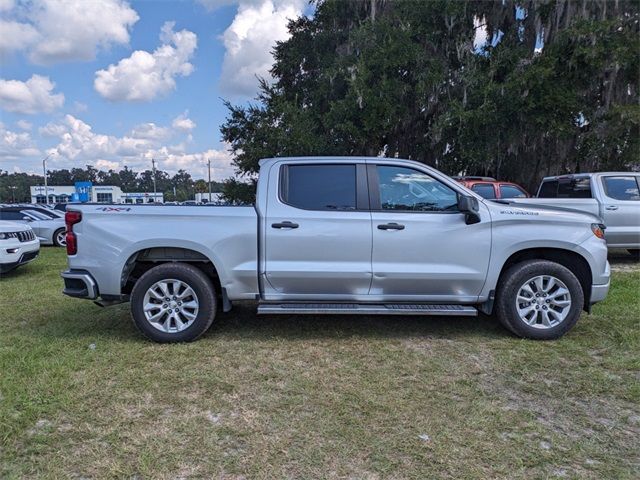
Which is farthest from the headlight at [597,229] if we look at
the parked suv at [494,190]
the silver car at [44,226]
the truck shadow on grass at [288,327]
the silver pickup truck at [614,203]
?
the silver car at [44,226]

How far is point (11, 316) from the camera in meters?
5.75

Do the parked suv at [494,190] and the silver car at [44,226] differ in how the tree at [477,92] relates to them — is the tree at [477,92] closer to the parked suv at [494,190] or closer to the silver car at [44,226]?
the parked suv at [494,190]

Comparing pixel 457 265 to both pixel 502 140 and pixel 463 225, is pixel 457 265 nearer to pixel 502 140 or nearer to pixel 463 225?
pixel 463 225

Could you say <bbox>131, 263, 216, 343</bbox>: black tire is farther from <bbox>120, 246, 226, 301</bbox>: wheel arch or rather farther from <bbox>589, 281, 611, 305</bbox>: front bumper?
<bbox>589, 281, 611, 305</bbox>: front bumper

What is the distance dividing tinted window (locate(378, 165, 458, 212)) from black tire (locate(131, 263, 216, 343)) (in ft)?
6.49

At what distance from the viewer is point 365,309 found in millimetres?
4492

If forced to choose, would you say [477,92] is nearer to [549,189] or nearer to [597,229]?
[549,189]

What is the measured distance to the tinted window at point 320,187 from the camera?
4.69m

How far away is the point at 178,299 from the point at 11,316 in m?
2.71

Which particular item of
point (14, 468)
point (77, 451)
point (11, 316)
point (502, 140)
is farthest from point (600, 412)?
point (502, 140)

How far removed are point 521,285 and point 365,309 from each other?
159 cm

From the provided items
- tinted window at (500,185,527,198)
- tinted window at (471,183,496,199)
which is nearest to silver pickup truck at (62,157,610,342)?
tinted window at (471,183,496,199)

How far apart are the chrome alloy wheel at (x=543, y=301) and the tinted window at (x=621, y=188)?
5.76 metres

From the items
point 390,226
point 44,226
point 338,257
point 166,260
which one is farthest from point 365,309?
point 44,226
